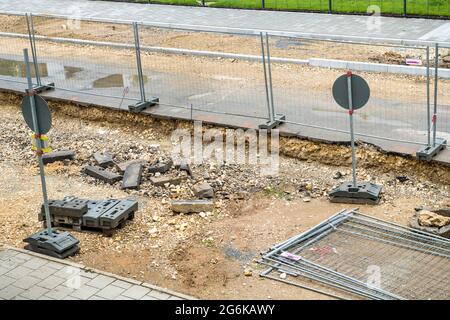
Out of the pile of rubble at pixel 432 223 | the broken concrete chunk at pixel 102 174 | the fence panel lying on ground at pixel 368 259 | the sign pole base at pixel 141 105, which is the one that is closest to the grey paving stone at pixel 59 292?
the fence panel lying on ground at pixel 368 259

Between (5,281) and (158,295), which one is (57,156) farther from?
(158,295)

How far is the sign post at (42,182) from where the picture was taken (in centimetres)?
934

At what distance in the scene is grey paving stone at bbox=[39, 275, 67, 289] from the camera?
29.4 ft

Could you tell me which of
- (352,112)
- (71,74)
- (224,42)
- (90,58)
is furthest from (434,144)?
→ (90,58)

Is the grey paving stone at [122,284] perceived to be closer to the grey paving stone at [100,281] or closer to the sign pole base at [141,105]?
the grey paving stone at [100,281]

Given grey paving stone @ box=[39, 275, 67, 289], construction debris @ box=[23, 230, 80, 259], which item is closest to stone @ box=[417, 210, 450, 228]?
construction debris @ box=[23, 230, 80, 259]

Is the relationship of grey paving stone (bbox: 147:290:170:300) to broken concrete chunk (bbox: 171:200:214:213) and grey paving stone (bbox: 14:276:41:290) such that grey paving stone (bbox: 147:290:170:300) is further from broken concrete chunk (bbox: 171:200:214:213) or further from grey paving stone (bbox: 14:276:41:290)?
broken concrete chunk (bbox: 171:200:214:213)

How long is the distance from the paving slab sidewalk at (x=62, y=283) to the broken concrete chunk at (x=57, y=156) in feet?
11.9

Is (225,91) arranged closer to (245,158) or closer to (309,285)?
(245,158)

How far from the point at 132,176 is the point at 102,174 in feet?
1.89

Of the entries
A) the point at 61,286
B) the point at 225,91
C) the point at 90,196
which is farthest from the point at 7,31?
the point at 61,286

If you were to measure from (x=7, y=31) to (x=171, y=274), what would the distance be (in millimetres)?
15672

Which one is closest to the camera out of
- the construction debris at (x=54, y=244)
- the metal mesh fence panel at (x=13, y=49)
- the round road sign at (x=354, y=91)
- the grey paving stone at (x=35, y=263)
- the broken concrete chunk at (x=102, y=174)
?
the grey paving stone at (x=35, y=263)
